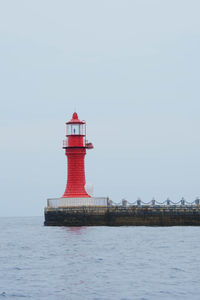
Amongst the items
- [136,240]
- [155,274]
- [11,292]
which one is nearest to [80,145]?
[136,240]

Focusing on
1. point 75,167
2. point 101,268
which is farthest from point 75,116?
point 101,268

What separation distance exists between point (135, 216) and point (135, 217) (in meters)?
0.11

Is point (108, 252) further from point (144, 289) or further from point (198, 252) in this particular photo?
point (144, 289)

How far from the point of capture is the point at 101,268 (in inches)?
1190

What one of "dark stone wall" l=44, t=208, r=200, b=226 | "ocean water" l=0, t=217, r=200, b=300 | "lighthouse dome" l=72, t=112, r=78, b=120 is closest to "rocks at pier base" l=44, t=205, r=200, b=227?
"dark stone wall" l=44, t=208, r=200, b=226

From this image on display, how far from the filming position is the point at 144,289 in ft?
81.2

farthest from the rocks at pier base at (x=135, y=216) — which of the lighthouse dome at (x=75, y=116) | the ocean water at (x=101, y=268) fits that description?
the ocean water at (x=101, y=268)

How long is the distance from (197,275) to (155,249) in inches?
445

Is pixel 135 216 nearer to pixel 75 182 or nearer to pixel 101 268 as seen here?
pixel 75 182

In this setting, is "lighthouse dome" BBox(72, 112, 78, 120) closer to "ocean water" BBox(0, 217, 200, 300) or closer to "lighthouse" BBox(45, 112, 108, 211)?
"lighthouse" BBox(45, 112, 108, 211)

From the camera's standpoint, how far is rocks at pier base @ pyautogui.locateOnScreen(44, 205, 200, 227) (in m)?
58.1

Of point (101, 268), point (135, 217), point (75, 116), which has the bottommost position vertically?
point (101, 268)

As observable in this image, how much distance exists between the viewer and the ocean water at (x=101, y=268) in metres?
24.2

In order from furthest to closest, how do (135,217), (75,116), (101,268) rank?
(75,116) < (135,217) < (101,268)
